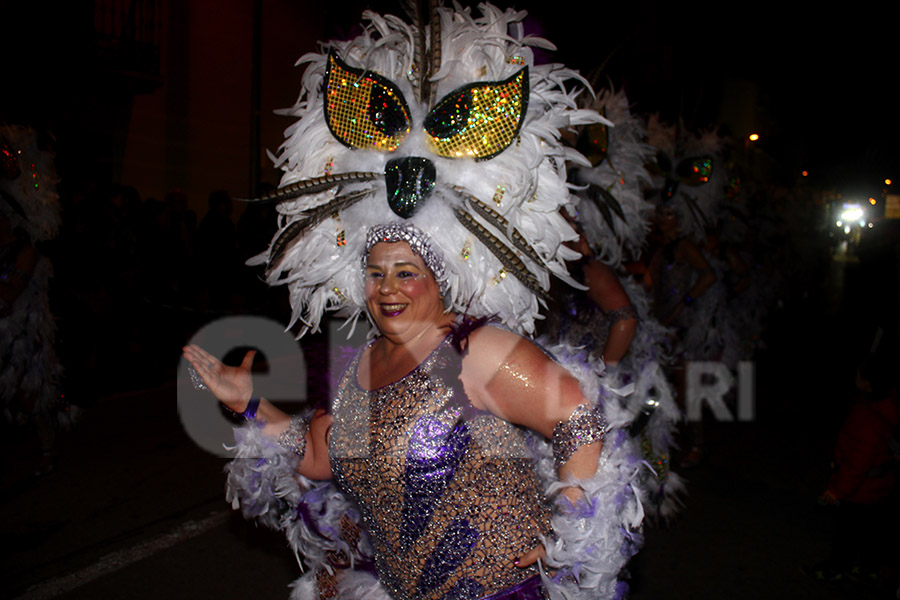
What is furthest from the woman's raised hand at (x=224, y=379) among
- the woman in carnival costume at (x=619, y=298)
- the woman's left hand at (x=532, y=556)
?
the woman in carnival costume at (x=619, y=298)

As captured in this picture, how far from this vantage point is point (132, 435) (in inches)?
245

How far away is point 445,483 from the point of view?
6.44ft

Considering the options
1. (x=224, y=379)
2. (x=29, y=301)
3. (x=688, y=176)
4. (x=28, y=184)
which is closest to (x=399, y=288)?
(x=224, y=379)

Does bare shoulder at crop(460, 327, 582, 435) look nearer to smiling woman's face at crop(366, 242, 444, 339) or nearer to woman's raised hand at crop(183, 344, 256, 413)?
smiling woman's face at crop(366, 242, 444, 339)

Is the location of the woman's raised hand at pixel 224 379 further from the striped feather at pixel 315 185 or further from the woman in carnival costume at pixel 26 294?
the woman in carnival costume at pixel 26 294

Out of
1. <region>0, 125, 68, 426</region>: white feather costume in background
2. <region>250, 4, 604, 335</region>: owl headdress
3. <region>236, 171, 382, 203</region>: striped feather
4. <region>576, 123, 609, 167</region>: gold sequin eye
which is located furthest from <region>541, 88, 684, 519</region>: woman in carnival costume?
<region>0, 125, 68, 426</region>: white feather costume in background

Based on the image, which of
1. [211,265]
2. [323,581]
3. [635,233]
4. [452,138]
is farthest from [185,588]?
[211,265]

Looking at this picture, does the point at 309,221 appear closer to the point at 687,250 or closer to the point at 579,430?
the point at 579,430

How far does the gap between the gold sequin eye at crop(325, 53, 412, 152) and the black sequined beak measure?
0.33 ft

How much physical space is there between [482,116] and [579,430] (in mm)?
896

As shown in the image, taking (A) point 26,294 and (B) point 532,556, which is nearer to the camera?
(B) point 532,556

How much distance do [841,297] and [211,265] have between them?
20.3m

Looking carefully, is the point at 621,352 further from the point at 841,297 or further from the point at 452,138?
the point at 841,297

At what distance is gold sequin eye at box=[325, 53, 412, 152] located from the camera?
2080mm
